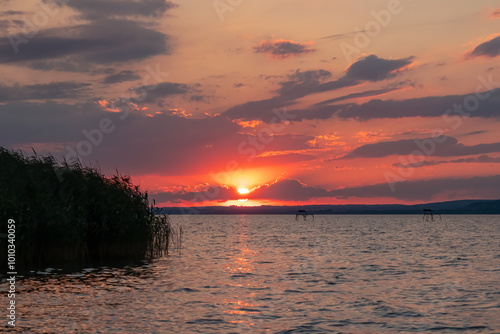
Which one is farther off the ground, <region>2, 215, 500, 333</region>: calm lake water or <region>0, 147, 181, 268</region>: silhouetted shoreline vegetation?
<region>0, 147, 181, 268</region>: silhouetted shoreline vegetation

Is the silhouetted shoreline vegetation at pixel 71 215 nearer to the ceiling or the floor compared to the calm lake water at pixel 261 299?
nearer to the ceiling

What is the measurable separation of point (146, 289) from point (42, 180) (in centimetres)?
1374

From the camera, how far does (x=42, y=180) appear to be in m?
38.4

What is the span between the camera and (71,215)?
122 ft

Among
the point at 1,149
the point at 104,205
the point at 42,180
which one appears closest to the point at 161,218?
the point at 104,205

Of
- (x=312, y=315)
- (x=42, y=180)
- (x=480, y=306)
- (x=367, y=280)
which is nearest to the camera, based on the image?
(x=312, y=315)

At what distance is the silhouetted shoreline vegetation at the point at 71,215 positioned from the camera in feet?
113

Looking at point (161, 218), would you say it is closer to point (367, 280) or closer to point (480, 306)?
point (367, 280)

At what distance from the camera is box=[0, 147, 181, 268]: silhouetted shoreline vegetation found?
34.5 meters

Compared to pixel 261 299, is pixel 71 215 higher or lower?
higher

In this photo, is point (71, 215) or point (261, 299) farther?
point (71, 215)

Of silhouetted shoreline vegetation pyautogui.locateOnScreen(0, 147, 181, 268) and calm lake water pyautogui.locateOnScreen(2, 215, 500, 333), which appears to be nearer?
calm lake water pyautogui.locateOnScreen(2, 215, 500, 333)

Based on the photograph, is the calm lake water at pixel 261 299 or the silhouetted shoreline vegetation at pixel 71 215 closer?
the calm lake water at pixel 261 299

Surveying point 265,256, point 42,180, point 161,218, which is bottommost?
point 265,256
